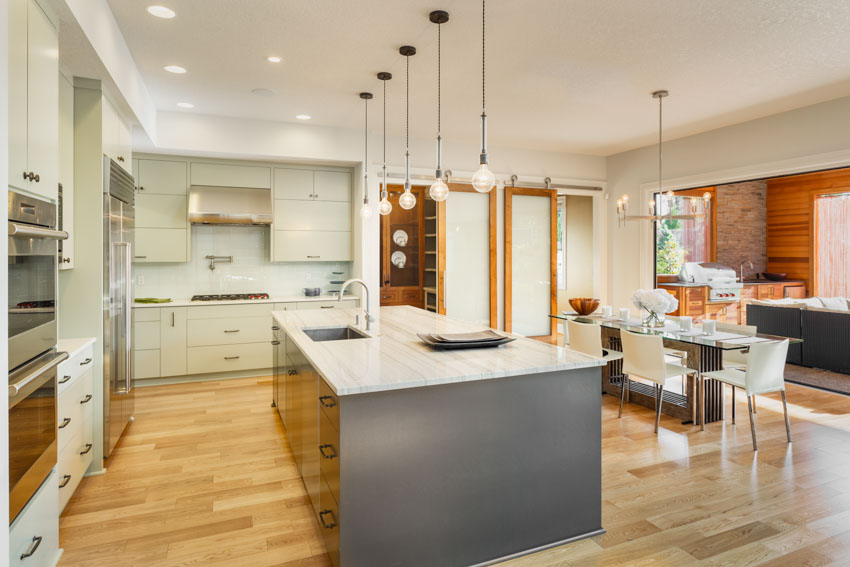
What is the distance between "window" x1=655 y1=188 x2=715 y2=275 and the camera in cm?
877

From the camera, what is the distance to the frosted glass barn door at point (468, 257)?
255 inches

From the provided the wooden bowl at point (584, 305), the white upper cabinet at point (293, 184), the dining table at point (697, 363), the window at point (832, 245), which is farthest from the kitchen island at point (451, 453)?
the window at point (832, 245)

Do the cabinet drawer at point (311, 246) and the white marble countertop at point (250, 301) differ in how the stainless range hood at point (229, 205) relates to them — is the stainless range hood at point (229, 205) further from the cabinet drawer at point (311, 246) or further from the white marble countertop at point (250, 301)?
the white marble countertop at point (250, 301)

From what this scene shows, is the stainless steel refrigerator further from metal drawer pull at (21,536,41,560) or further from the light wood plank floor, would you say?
metal drawer pull at (21,536,41,560)

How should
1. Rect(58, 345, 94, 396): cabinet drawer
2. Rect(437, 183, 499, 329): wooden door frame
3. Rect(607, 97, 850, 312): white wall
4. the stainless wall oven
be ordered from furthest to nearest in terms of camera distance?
Rect(437, 183, 499, 329): wooden door frame < Rect(607, 97, 850, 312): white wall < Rect(58, 345, 94, 396): cabinet drawer < the stainless wall oven

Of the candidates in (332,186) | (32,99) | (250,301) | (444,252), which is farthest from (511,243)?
(32,99)

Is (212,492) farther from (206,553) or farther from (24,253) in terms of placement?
(24,253)

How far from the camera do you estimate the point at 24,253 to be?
1.69 metres

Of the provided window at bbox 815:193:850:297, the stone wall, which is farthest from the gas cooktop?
window at bbox 815:193:850:297

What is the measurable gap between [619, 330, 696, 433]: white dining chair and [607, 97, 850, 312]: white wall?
2443 millimetres

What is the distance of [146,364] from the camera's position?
5020 mm

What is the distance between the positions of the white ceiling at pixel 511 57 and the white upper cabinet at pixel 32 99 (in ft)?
3.40

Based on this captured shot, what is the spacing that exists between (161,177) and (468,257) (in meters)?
3.66

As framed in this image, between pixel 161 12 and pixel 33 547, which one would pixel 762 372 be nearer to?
pixel 33 547
